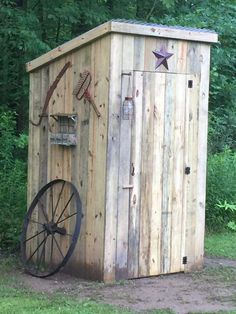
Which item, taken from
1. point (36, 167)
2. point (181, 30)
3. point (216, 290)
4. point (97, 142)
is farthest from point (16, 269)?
point (181, 30)

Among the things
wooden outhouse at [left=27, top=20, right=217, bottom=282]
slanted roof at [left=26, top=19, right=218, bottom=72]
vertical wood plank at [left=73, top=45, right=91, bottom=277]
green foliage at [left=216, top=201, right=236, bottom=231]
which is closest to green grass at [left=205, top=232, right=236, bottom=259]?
green foliage at [left=216, top=201, right=236, bottom=231]

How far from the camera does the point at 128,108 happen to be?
6.88 metres

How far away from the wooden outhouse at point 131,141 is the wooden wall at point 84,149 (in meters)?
0.01

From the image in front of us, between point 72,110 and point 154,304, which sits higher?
point 72,110

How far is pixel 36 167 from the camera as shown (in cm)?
794

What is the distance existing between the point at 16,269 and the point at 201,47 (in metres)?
3.52

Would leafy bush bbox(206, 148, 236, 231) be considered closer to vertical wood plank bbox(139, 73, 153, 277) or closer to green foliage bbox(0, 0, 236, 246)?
green foliage bbox(0, 0, 236, 246)

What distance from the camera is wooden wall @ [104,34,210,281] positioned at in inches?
267

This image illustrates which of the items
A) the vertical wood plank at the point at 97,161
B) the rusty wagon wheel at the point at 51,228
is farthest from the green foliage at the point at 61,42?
the vertical wood plank at the point at 97,161

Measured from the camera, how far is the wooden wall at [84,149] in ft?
22.4

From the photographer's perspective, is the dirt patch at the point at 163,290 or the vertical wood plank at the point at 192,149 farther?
the vertical wood plank at the point at 192,149

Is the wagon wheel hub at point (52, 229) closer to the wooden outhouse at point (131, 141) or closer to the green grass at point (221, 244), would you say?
the wooden outhouse at point (131, 141)

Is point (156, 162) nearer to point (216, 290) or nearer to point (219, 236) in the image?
point (216, 290)

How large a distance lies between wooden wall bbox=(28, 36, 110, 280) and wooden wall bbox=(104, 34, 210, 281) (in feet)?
0.31
